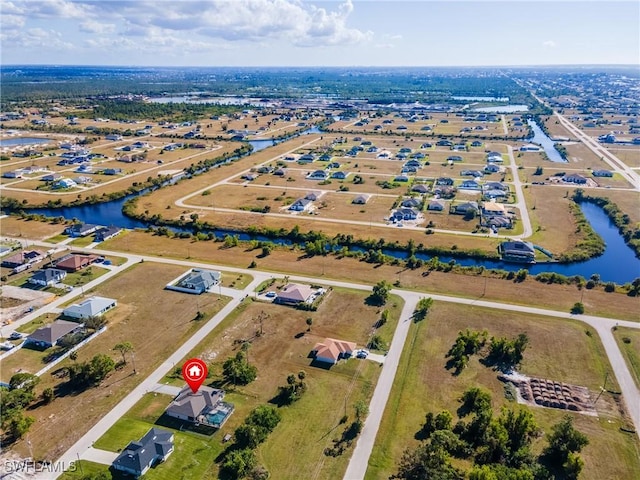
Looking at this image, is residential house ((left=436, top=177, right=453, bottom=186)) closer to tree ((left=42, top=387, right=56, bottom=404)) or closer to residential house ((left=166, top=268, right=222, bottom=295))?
residential house ((left=166, top=268, right=222, bottom=295))

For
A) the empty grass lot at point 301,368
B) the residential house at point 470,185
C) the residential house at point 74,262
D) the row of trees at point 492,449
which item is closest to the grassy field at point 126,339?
the empty grass lot at point 301,368

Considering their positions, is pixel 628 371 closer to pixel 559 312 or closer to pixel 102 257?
pixel 559 312

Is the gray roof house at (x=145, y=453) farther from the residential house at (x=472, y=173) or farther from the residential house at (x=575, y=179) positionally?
the residential house at (x=575, y=179)

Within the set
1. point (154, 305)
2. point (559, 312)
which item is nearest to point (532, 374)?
point (559, 312)

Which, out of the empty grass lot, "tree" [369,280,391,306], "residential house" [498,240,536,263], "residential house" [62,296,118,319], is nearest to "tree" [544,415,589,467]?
the empty grass lot

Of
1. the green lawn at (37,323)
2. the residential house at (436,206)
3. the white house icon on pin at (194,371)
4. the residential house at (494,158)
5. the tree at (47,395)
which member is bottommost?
the tree at (47,395)

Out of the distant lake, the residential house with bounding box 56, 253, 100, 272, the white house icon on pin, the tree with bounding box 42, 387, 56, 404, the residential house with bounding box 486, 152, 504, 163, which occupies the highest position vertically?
the distant lake

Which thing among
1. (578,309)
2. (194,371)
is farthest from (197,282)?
(578,309)
